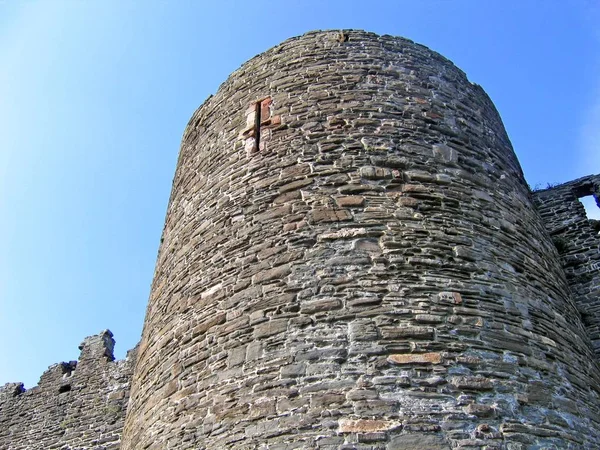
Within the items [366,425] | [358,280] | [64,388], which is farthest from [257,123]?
[64,388]

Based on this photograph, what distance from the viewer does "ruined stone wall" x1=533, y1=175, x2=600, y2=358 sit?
6980mm

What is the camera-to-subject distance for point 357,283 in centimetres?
444

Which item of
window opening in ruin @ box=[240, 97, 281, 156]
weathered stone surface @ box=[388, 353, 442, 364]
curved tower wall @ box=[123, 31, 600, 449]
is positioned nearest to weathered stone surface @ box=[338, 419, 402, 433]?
curved tower wall @ box=[123, 31, 600, 449]

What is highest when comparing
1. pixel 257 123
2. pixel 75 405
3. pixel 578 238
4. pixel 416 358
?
pixel 257 123

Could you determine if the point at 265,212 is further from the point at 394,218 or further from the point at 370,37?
the point at 370,37

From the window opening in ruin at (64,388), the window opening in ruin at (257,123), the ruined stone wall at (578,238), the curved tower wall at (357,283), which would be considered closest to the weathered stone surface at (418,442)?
the curved tower wall at (357,283)

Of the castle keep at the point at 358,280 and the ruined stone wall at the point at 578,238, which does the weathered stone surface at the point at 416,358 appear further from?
the ruined stone wall at the point at 578,238

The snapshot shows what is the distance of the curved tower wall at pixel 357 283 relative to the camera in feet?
12.9

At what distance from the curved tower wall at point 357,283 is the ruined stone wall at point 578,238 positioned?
3.98 feet

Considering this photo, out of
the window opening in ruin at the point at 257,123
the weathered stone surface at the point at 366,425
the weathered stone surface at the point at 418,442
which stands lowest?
the weathered stone surface at the point at 418,442

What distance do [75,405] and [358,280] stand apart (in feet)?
24.4

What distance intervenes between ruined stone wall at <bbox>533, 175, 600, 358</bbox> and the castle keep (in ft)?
0.14

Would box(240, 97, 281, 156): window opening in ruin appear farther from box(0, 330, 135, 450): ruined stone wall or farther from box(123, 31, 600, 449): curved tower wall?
box(0, 330, 135, 450): ruined stone wall

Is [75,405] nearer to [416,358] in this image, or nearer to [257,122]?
[257,122]
